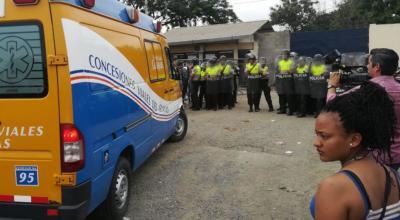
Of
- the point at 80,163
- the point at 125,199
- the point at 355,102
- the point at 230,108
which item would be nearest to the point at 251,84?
the point at 230,108

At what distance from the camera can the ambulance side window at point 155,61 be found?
6184mm

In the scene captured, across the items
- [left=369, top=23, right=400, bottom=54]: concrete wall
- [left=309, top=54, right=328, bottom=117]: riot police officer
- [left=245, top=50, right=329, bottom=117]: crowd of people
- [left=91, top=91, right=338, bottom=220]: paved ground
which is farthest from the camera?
[left=369, top=23, right=400, bottom=54]: concrete wall

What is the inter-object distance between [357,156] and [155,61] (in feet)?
16.5

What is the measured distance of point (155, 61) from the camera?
653cm

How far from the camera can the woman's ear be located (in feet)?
5.82

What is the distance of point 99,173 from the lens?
4109 mm

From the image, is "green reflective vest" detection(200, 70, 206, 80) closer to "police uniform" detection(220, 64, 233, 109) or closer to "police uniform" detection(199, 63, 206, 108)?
"police uniform" detection(199, 63, 206, 108)

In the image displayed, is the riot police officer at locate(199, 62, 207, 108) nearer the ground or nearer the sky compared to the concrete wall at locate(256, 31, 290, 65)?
nearer the ground

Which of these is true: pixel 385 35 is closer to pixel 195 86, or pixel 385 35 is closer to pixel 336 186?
pixel 195 86

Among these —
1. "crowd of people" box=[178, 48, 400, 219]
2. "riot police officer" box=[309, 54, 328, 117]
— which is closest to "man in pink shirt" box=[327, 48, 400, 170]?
"crowd of people" box=[178, 48, 400, 219]

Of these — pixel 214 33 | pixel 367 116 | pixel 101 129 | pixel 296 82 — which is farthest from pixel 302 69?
pixel 214 33

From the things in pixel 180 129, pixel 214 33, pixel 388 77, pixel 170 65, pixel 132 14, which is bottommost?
pixel 180 129

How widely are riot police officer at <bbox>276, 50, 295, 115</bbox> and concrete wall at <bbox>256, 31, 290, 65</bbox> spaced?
33.8ft

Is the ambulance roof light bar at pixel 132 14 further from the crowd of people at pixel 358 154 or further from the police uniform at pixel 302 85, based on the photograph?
the police uniform at pixel 302 85
